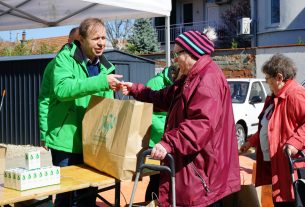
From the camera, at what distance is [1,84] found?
485 inches

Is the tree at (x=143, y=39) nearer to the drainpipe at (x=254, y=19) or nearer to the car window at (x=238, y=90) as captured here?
the drainpipe at (x=254, y=19)

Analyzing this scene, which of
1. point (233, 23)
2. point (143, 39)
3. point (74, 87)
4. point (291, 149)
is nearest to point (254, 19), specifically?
point (233, 23)

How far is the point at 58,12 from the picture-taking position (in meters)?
7.11

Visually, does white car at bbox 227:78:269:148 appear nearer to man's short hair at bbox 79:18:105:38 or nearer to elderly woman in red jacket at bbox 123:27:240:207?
man's short hair at bbox 79:18:105:38

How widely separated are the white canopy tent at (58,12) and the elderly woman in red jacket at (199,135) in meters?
2.41

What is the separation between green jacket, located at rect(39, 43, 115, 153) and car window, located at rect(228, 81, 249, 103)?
823 centimetres

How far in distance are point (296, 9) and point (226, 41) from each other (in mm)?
4028

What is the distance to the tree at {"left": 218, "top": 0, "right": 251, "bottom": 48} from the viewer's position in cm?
2420

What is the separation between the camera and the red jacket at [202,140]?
3.19 metres

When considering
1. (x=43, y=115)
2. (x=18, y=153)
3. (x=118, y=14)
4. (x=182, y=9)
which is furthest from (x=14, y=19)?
(x=182, y=9)

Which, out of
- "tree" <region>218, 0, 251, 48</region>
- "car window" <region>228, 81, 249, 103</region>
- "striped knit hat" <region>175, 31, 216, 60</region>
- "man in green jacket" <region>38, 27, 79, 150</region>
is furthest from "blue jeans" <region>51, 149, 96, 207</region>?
"tree" <region>218, 0, 251, 48</region>

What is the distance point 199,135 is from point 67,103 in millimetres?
1187

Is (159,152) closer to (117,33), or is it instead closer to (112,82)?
(112,82)

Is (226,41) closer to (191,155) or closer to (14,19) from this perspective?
(14,19)
